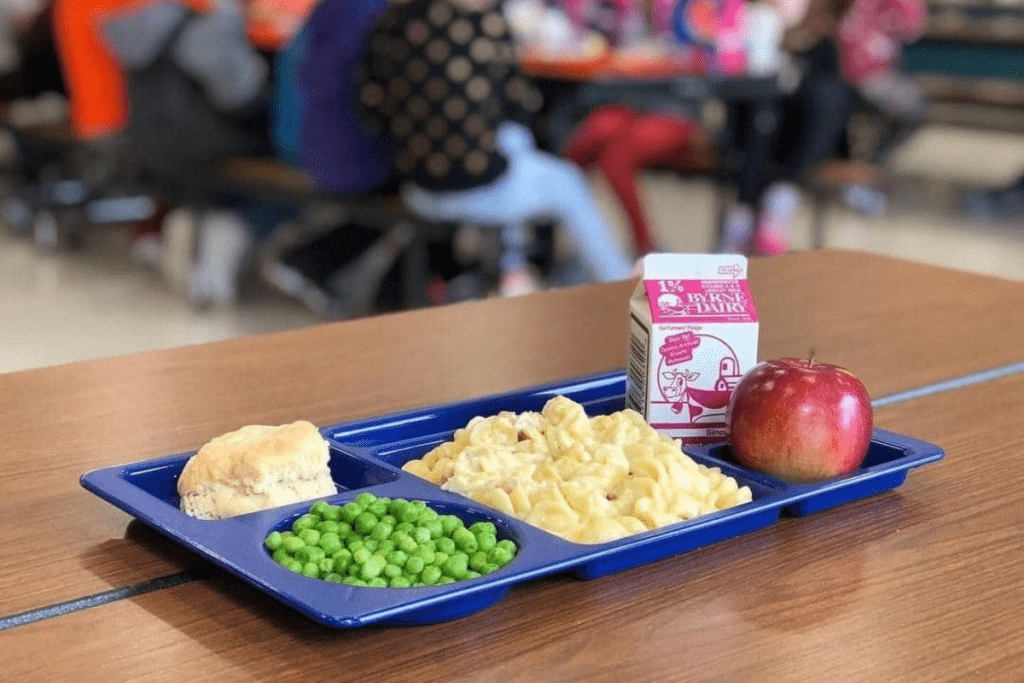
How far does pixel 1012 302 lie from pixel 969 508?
76cm

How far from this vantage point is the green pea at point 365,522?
856mm

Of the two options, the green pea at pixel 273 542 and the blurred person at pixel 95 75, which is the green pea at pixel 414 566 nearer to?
the green pea at pixel 273 542

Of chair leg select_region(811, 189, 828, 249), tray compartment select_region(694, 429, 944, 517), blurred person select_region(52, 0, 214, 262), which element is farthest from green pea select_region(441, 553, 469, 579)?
chair leg select_region(811, 189, 828, 249)

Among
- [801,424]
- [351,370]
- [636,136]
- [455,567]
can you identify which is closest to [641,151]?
[636,136]

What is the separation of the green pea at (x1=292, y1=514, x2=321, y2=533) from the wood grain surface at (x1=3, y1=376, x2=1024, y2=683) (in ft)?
0.16

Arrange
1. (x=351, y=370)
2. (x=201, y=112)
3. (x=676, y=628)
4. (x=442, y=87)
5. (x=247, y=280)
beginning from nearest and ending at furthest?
(x=676, y=628) → (x=351, y=370) → (x=442, y=87) → (x=201, y=112) → (x=247, y=280)

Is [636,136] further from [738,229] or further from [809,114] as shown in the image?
[809,114]

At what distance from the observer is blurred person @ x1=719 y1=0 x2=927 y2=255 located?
4.56 meters

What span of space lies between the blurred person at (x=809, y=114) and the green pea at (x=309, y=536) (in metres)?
3.33

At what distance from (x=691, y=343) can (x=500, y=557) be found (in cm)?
31

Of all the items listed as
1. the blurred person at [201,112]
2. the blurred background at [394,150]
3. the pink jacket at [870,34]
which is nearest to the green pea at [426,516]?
the blurred background at [394,150]

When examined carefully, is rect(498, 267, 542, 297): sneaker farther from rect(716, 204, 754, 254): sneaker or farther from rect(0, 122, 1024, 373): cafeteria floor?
rect(716, 204, 754, 254): sneaker

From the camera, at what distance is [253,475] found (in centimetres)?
91

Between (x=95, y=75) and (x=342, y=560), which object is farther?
(x=95, y=75)
